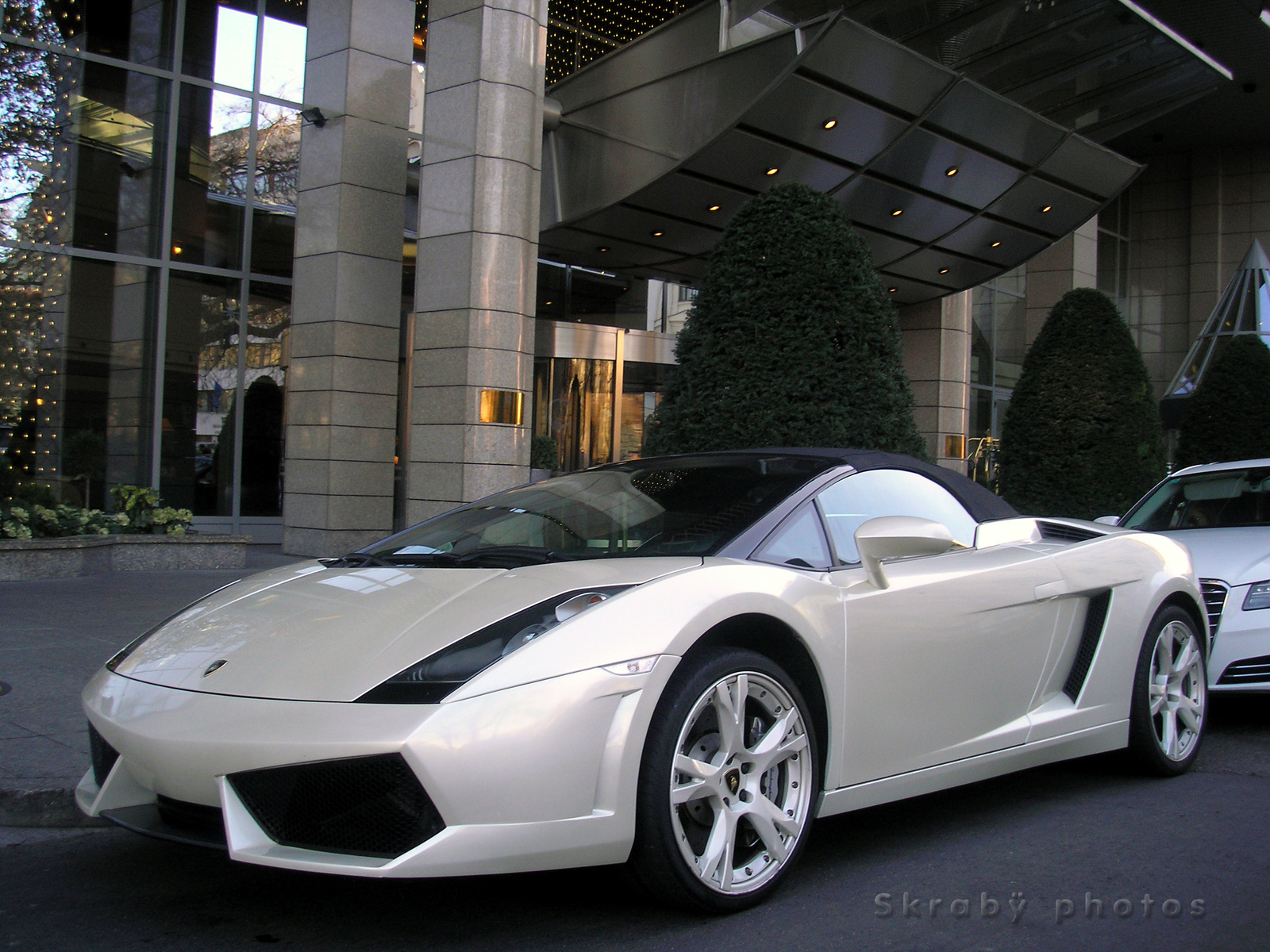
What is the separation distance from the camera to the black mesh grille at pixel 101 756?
3021 mm

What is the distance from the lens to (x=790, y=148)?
16.3m

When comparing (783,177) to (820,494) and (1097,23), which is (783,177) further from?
(820,494)

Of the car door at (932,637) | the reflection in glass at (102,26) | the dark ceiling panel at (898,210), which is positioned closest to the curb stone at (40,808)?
the car door at (932,637)

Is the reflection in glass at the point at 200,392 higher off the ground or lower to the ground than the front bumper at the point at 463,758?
higher

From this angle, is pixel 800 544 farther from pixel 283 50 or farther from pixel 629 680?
pixel 283 50

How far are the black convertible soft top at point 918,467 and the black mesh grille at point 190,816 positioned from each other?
89.6 inches

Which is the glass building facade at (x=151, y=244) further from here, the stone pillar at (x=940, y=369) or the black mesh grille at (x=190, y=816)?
the stone pillar at (x=940, y=369)

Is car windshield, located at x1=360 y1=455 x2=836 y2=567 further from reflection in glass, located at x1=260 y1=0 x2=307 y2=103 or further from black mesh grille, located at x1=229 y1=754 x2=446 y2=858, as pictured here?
reflection in glass, located at x1=260 y1=0 x2=307 y2=103

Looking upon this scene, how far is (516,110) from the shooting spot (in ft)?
43.5

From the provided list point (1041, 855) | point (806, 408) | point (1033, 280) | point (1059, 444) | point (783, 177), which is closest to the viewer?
point (1041, 855)

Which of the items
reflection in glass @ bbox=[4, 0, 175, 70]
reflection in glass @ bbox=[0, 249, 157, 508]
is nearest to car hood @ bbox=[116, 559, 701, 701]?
reflection in glass @ bbox=[0, 249, 157, 508]

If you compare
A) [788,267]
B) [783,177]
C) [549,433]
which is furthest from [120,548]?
[783,177]

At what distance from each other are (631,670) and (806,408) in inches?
158

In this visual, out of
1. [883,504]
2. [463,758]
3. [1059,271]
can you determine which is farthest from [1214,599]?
[1059,271]
